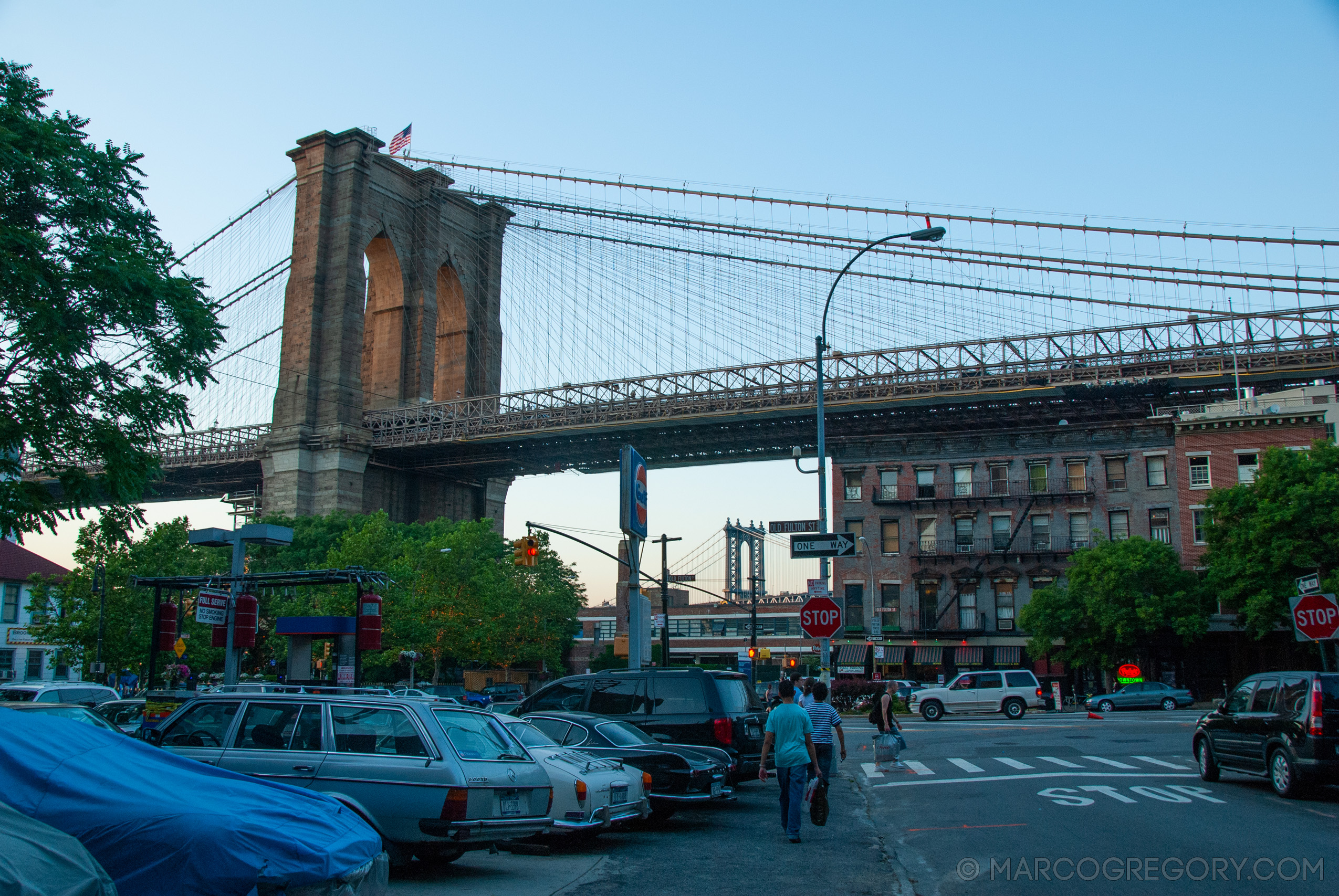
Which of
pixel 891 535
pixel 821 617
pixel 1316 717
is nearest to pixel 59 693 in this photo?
pixel 821 617

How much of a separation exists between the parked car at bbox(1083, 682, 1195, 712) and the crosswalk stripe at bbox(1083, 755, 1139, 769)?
75.4ft

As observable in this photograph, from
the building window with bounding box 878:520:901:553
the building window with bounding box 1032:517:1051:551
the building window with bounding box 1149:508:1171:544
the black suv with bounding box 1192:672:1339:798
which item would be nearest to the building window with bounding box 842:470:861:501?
the building window with bounding box 878:520:901:553

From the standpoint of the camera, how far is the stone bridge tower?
63.7 metres

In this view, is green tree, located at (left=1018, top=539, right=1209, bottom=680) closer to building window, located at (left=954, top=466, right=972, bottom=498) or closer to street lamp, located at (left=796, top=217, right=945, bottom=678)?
building window, located at (left=954, top=466, right=972, bottom=498)

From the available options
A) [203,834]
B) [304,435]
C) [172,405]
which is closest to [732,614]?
[304,435]

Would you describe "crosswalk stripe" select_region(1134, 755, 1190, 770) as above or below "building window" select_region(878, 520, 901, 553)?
below

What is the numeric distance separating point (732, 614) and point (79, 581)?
56.1 meters

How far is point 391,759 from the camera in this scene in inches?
348

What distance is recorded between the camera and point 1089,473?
5200 centimetres

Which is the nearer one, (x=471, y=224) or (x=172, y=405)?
(x=172, y=405)

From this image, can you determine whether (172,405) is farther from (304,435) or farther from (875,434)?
(304,435)

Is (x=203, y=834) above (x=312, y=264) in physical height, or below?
below

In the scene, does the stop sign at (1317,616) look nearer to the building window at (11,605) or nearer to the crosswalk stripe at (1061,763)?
the crosswalk stripe at (1061,763)

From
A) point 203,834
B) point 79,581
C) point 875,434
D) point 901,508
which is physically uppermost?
point 875,434
